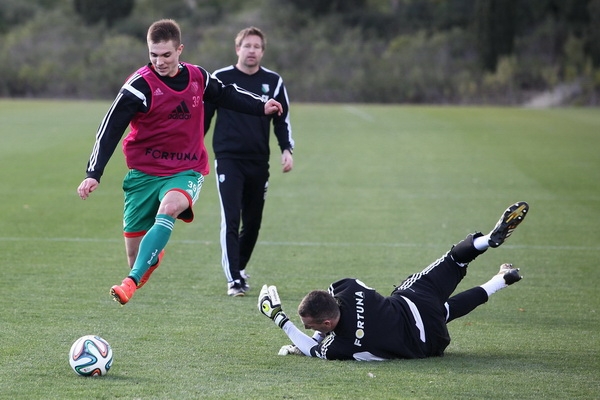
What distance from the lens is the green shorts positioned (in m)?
7.50

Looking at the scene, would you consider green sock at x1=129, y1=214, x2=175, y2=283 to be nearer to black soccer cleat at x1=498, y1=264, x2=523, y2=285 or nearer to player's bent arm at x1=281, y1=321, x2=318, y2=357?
player's bent arm at x1=281, y1=321, x2=318, y2=357

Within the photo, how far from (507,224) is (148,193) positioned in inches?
106

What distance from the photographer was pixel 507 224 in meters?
7.30

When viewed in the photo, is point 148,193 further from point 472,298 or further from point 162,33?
point 472,298

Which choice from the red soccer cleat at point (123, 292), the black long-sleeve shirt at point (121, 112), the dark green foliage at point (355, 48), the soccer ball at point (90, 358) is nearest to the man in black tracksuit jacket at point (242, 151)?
the black long-sleeve shirt at point (121, 112)

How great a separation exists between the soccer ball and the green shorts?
1750mm

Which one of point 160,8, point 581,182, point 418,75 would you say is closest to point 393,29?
point 418,75

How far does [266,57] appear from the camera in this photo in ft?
202

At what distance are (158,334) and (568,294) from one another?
13.0ft

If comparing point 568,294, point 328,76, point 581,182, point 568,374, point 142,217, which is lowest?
point 328,76

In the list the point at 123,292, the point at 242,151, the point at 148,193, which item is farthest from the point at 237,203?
the point at 123,292

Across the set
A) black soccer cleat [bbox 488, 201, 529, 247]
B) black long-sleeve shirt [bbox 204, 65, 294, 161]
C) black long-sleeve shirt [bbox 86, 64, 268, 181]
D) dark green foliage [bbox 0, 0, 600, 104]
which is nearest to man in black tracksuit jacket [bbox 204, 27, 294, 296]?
black long-sleeve shirt [bbox 204, 65, 294, 161]

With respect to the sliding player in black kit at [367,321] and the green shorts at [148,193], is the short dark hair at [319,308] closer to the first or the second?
the sliding player in black kit at [367,321]

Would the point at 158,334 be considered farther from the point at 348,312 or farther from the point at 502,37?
the point at 502,37
